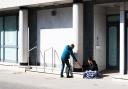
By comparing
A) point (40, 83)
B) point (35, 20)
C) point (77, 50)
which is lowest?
point (40, 83)

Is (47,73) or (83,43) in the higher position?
(83,43)

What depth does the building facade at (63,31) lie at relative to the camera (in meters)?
18.6

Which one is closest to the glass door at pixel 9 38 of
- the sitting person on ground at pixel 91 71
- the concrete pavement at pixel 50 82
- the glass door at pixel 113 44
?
the concrete pavement at pixel 50 82

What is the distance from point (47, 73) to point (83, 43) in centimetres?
238

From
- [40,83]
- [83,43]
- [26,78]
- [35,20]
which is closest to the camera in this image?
[40,83]

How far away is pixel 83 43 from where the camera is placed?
1891cm

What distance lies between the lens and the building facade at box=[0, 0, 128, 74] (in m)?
18.6

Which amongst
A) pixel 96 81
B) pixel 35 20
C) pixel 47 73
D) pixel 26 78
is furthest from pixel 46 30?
pixel 96 81

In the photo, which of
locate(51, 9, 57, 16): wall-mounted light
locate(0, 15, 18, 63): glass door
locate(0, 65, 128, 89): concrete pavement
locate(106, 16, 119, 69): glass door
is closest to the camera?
locate(0, 65, 128, 89): concrete pavement

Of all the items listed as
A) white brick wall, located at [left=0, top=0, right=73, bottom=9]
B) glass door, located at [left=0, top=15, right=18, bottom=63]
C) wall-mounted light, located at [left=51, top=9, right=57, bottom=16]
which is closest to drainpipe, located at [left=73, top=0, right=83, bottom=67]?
white brick wall, located at [left=0, top=0, right=73, bottom=9]

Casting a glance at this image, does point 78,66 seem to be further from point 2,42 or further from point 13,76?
point 2,42

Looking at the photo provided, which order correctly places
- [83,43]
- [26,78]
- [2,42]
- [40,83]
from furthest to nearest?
[2,42] → [83,43] → [26,78] → [40,83]

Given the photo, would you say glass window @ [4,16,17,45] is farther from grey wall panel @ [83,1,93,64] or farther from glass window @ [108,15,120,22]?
glass window @ [108,15,120,22]

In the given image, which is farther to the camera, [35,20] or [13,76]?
[35,20]
